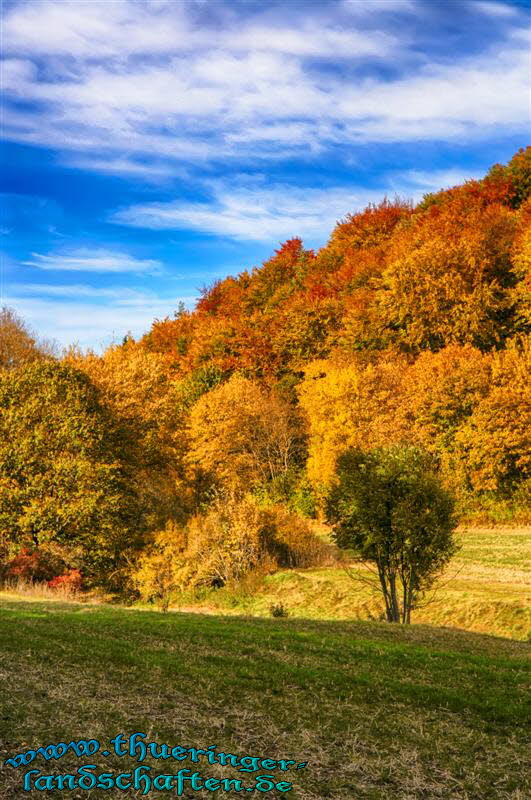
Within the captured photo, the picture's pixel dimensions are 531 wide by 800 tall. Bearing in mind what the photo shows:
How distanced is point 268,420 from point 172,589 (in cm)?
2478

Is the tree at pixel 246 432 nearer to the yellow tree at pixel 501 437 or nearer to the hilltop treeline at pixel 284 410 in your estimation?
the hilltop treeline at pixel 284 410

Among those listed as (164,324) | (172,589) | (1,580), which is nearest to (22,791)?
(172,589)

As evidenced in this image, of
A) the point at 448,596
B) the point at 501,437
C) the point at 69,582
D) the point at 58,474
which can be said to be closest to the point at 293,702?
the point at 448,596

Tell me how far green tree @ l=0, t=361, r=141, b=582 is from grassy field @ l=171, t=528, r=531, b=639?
5.03 m

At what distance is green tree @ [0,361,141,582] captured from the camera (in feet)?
100

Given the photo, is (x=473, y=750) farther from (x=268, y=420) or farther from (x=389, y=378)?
(x=268, y=420)

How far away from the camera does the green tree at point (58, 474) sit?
30547mm

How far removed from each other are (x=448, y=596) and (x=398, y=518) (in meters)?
6.73

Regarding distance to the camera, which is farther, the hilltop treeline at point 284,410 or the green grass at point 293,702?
the hilltop treeline at point 284,410

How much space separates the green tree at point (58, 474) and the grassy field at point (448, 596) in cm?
503

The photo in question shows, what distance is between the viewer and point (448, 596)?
2611cm

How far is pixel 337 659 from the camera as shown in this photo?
12.7 m

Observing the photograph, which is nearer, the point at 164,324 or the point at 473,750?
the point at 473,750

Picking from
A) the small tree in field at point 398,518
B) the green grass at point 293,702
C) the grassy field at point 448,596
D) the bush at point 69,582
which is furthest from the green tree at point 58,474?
the green grass at point 293,702
